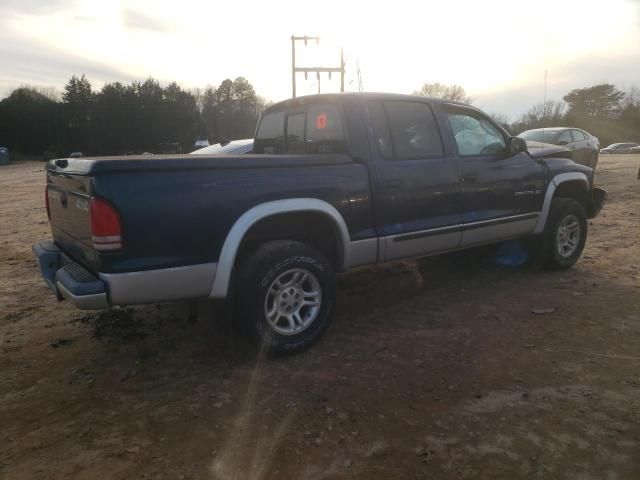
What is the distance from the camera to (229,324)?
353 cm

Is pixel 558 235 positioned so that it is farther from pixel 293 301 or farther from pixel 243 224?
pixel 243 224

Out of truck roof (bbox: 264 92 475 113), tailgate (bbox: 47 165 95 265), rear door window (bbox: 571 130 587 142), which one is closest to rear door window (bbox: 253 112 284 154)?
truck roof (bbox: 264 92 475 113)

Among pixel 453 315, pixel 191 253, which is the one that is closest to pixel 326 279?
pixel 191 253

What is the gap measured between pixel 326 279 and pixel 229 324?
0.78 meters

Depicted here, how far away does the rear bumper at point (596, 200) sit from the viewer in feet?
19.5

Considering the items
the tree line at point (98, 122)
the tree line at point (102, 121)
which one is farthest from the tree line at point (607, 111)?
the tree line at point (98, 122)

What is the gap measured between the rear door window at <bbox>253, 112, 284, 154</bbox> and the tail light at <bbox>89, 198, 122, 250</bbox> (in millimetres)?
2251

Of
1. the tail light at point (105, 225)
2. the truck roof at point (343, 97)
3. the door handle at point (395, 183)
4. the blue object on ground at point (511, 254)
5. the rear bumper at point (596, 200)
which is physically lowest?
the blue object on ground at point (511, 254)

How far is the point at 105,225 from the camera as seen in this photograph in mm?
2830

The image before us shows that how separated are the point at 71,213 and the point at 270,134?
7.34ft

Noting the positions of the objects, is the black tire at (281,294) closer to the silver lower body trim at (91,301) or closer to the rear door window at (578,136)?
the silver lower body trim at (91,301)

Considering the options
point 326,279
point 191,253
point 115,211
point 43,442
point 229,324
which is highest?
point 115,211

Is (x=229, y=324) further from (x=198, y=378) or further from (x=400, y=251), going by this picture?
(x=400, y=251)

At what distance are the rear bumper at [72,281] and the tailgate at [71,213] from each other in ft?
0.24
